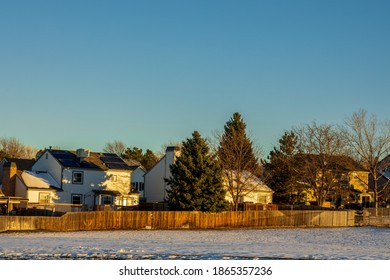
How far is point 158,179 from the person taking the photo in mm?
82562

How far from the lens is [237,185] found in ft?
251

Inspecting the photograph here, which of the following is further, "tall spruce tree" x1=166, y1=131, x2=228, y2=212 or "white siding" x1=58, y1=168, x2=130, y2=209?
"white siding" x1=58, y1=168, x2=130, y2=209

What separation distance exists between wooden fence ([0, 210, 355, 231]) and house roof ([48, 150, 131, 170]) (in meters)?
20.2

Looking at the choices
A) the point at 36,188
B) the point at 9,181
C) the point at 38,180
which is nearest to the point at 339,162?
the point at 38,180

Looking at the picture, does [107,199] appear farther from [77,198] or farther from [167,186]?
[167,186]

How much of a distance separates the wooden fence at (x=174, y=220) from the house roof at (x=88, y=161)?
20233 millimetres

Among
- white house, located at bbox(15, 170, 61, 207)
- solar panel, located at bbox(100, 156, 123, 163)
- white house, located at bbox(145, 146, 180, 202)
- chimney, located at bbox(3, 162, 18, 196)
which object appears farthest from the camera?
white house, located at bbox(145, 146, 180, 202)

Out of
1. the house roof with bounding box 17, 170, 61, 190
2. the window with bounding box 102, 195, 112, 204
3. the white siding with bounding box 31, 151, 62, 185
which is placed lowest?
the window with bounding box 102, 195, 112, 204

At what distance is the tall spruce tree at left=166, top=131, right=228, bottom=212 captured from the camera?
6206 centimetres

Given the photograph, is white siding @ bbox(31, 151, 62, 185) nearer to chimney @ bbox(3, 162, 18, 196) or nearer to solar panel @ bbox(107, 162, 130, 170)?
chimney @ bbox(3, 162, 18, 196)

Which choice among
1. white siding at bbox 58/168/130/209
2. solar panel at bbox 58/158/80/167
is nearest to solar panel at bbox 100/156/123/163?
white siding at bbox 58/168/130/209

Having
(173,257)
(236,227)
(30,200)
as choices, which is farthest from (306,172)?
(173,257)

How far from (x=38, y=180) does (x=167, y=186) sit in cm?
1607
